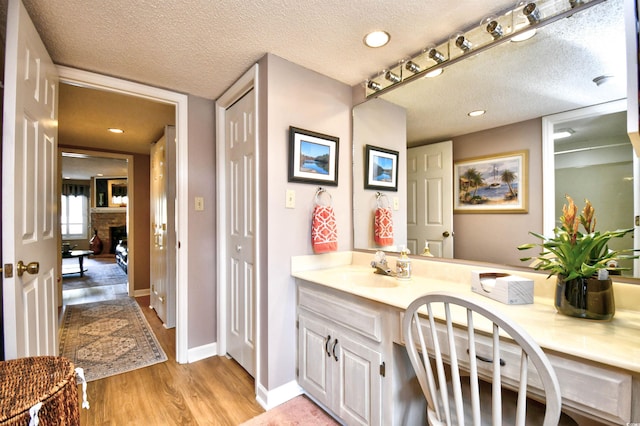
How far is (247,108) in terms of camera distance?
205cm

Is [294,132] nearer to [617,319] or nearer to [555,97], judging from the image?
[555,97]

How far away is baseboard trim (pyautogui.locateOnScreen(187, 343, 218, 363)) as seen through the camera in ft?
7.45

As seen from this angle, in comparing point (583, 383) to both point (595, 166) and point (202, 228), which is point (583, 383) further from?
point (202, 228)

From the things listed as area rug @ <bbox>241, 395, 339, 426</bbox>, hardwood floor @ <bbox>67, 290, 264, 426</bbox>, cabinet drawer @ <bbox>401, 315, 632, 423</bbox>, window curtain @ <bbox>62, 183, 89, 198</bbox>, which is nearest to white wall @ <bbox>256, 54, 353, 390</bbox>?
area rug @ <bbox>241, 395, 339, 426</bbox>

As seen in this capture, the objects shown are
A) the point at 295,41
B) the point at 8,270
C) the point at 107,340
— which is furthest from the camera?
the point at 107,340

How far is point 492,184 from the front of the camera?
146 cm

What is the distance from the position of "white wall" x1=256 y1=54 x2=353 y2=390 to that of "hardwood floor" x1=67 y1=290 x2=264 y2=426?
0.80 feet

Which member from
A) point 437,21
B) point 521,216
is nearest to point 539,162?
point 521,216

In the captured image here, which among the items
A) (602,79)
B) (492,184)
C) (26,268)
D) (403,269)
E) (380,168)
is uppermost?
(602,79)

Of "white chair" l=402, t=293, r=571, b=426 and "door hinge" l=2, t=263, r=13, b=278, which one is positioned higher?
"door hinge" l=2, t=263, r=13, b=278

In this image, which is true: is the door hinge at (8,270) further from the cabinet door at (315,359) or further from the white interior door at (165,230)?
the white interior door at (165,230)

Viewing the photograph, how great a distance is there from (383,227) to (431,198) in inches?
15.9

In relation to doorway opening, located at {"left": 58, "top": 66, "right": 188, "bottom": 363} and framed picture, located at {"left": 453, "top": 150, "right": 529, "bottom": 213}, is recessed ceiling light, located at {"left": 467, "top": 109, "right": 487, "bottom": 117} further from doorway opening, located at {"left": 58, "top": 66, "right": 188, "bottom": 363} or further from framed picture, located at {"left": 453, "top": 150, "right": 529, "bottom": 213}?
doorway opening, located at {"left": 58, "top": 66, "right": 188, "bottom": 363}

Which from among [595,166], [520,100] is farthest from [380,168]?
[595,166]
